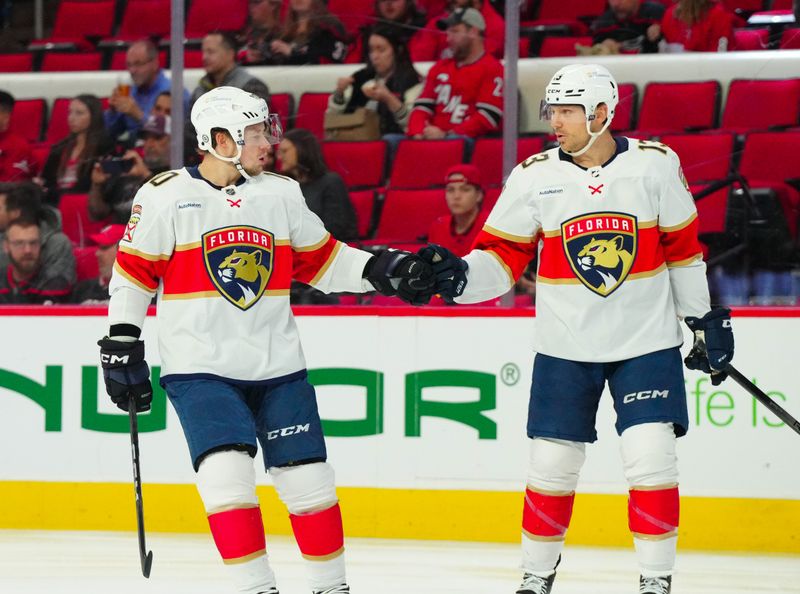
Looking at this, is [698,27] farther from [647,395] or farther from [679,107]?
[647,395]

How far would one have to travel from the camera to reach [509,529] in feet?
16.8

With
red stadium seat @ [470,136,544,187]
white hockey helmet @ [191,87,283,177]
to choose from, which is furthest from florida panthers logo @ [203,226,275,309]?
red stadium seat @ [470,136,544,187]

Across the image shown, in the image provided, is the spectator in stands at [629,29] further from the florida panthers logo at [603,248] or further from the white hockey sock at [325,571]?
the white hockey sock at [325,571]

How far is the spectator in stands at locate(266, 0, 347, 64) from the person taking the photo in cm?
555

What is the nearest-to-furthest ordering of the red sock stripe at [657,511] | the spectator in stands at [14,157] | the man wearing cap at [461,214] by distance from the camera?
the red sock stripe at [657,511] → the man wearing cap at [461,214] → the spectator in stands at [14,157]

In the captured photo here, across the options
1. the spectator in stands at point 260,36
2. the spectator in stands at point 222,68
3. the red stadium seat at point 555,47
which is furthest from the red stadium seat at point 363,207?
the red stadium seat at point 555,47

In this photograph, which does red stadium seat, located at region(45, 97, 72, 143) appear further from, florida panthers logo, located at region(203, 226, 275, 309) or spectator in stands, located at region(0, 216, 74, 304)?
florida panthers logo, located at region(203, 226, 275, 309)

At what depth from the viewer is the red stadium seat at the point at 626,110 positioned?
519 centimetres

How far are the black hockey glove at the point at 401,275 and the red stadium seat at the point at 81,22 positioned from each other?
300 cm

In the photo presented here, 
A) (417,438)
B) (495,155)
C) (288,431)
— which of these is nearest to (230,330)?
(288,431)

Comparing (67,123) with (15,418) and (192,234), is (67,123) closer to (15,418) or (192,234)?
(15,418)

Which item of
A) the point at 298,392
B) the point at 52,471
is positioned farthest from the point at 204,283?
the point at 52,471

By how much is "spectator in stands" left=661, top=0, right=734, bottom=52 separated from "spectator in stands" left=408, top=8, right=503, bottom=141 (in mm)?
664

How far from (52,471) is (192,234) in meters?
2.29
